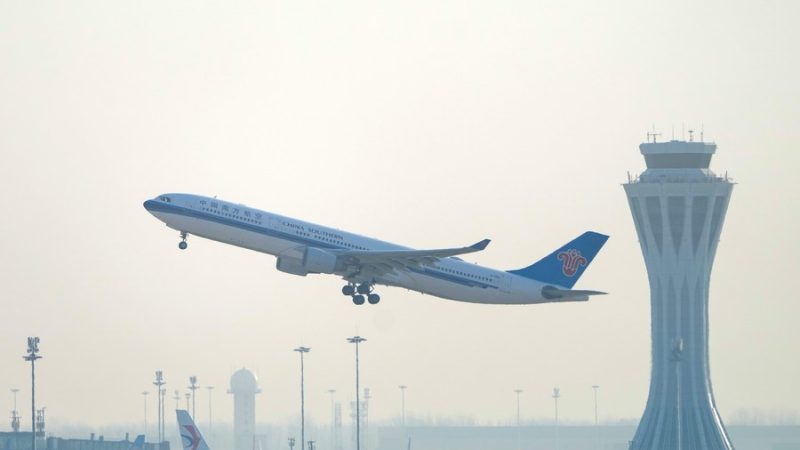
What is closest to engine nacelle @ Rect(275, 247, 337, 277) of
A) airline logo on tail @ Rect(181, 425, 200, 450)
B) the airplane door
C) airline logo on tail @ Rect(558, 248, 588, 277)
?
the airplane door

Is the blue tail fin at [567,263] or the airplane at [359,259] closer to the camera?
the airplane at [359,259]

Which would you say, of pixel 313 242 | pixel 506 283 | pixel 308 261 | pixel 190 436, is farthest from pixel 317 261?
pixel 190 436

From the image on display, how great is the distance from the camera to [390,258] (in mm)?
136000

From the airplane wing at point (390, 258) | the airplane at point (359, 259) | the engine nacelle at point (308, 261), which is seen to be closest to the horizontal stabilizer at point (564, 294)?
the airplane at point (359, 259)

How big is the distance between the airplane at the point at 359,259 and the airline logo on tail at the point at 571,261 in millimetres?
229

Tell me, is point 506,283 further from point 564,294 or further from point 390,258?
point 390,258

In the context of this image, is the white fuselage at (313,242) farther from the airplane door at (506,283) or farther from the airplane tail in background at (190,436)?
the airplane tail in background at (190,436)

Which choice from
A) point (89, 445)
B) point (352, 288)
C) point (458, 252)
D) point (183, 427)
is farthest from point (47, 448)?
point (458, 252)

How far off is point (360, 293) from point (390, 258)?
6.15 metres

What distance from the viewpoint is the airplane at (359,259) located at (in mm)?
132250

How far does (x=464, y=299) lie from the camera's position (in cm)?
14350

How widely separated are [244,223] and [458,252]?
1539cm

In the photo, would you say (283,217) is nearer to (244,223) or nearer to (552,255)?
(244,223)

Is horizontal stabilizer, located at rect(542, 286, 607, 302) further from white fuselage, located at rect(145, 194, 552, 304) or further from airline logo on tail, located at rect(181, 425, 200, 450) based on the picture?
airline logo on tail, located at rect(181, 425, 200, 450)
